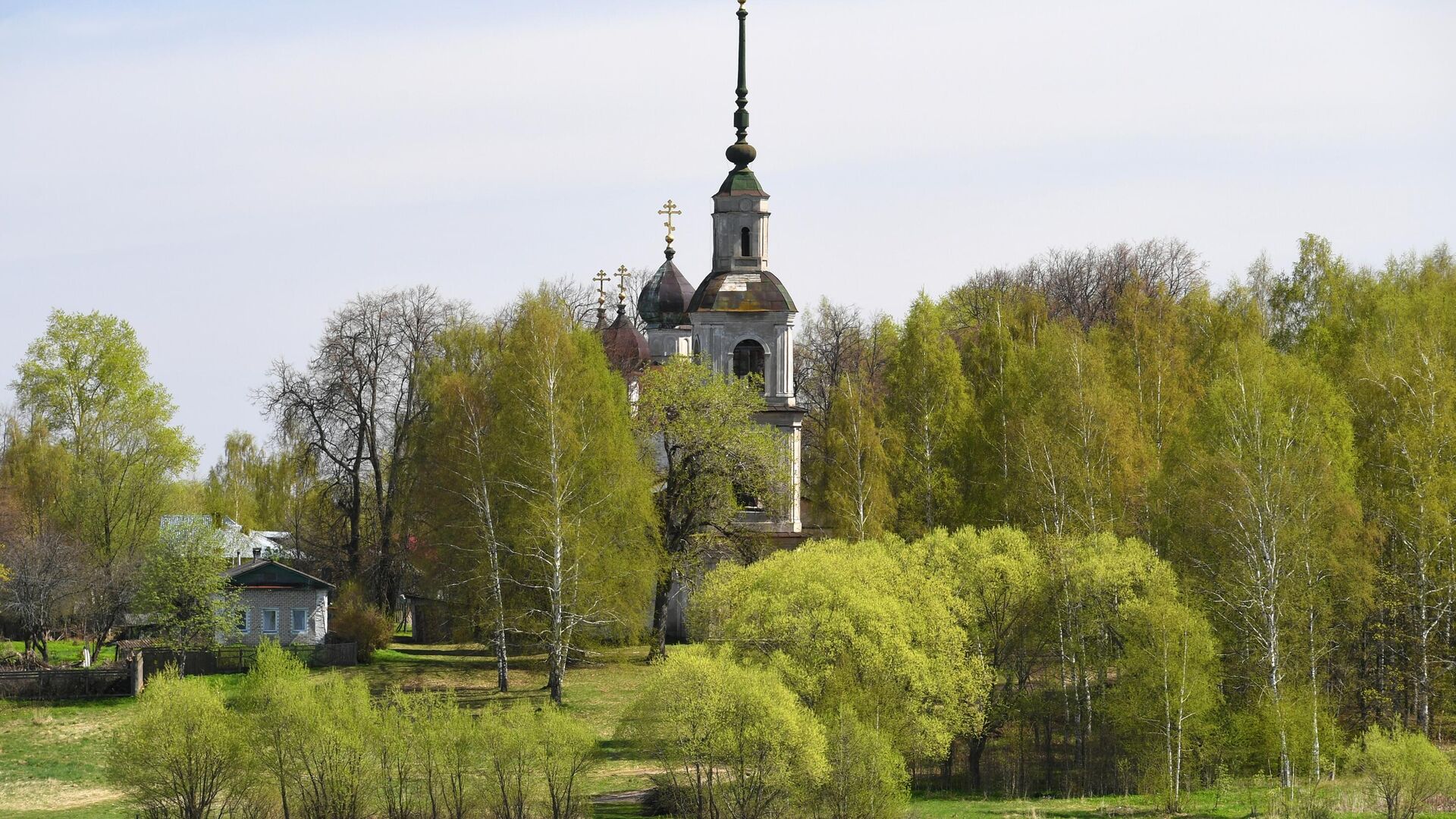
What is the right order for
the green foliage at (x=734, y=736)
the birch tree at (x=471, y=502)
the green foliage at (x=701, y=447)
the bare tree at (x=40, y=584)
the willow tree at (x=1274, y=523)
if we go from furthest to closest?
the green foliage at (x=701, y=447) → the bare tree at (x=40, y=584) → the birch tree at (x=471, y=502) → the willow tree at (x=1274, y=523) → the green foliage at (x=734, y=736)

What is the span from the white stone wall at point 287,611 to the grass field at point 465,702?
2044mm

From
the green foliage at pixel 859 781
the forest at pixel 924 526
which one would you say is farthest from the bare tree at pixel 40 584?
the green foliage at pixel 859 781

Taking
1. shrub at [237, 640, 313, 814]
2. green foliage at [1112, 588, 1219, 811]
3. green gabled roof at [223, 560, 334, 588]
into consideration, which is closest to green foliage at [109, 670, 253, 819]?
shrub at [237, 640, 313, 814]

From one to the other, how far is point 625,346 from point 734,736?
111 feet

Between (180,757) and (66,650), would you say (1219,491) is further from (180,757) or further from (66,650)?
(66,650)

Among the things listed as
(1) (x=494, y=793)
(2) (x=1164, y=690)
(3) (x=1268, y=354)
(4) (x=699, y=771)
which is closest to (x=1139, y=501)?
(3) (x=1268, y=354)

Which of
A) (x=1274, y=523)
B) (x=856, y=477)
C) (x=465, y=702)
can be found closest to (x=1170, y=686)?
(x=1274, y=523)

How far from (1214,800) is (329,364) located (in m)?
31.0

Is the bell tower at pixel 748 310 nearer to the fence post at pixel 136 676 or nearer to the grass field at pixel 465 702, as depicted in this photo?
the grass field at pixel 465 702

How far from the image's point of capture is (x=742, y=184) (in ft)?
177

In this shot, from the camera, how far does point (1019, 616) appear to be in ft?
125

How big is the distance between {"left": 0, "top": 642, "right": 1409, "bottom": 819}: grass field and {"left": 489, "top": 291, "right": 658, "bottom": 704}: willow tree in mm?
2147

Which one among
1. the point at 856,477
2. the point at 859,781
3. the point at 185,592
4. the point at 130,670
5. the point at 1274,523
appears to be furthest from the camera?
the point at 185,592

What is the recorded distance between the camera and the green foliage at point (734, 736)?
30000mm
